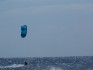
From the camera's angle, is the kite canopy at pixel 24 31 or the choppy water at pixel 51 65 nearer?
the kite canopy at pixel 24 31

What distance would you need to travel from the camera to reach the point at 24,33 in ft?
137

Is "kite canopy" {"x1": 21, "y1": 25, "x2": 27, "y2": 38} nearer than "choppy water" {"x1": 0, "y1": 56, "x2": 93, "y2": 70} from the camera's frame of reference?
Yes

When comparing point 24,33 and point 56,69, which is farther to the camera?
point 56,69

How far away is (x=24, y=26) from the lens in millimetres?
41875

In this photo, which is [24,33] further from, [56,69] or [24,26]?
[56,69]

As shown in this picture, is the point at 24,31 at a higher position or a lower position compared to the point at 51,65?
higher

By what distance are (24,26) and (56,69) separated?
21.5m

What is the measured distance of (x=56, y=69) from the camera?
62188 millimetres

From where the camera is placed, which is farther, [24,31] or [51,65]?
[51,65]

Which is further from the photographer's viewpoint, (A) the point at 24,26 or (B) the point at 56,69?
(B) the point at 56,69

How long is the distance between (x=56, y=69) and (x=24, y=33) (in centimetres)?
2148

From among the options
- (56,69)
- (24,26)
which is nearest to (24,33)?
(24,26)

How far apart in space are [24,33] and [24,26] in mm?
724
